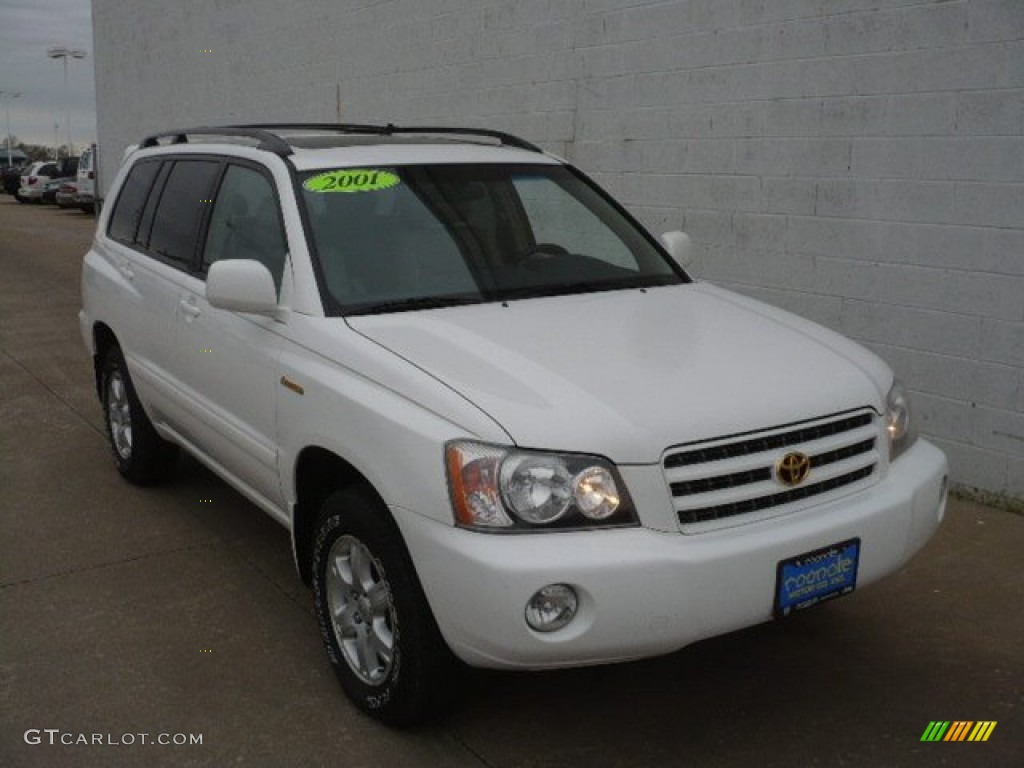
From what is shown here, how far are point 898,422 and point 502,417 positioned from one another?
55.8 inches

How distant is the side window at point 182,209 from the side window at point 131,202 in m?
0.30

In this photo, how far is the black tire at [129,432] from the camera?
538 cm

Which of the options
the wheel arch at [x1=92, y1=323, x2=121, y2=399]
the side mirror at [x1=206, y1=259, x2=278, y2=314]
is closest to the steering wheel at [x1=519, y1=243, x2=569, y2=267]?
the side mirror at [x1=206, y1=259, x2=278, y2=314]

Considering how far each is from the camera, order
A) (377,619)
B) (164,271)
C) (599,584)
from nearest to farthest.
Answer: (599,584), (377,619), (164,271)

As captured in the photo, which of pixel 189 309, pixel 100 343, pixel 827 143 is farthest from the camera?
pixel 827 143

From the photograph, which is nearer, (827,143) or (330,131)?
(330,131)

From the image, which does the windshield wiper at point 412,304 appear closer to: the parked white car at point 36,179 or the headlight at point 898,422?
the headlight at point 898,422

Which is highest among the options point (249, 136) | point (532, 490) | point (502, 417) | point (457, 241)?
point (249, 136)

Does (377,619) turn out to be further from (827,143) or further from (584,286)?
(827,143)

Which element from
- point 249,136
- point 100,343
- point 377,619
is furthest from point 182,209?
point 377,619

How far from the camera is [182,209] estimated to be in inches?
191

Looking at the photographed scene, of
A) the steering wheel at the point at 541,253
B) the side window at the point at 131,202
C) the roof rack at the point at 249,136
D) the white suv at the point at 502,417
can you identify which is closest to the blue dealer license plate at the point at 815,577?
the white suv at the point at 502,417

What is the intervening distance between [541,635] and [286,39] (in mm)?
10832

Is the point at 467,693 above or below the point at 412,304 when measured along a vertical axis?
below
